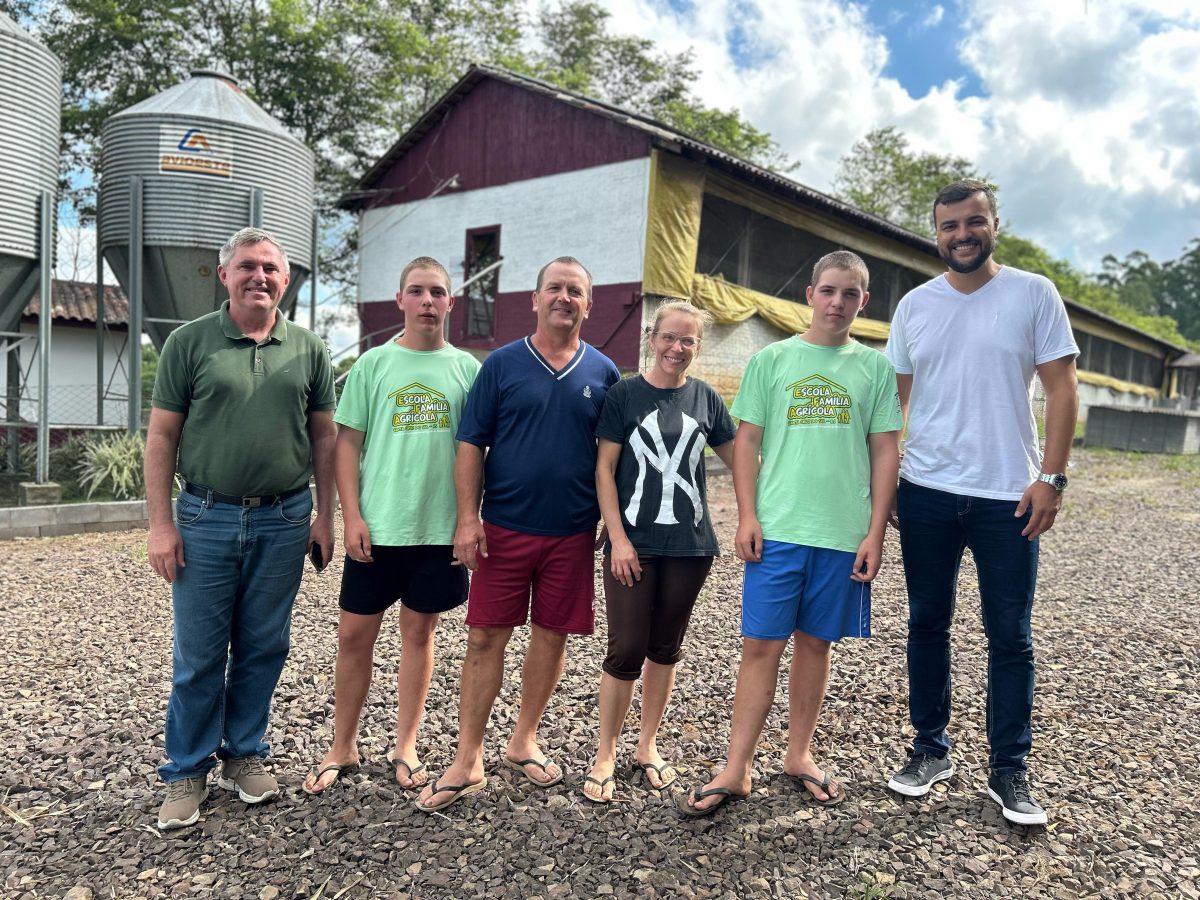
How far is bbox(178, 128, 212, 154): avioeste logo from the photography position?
31.9 ft

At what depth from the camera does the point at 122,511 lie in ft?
27.9

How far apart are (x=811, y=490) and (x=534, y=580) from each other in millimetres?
1080

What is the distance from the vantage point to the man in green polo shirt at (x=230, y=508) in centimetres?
285

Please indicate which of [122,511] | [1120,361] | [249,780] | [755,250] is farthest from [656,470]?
[1120,361]

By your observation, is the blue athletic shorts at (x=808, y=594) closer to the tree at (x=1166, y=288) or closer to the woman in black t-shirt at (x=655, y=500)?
the woman in black t-shirt at (x=655, y=500)

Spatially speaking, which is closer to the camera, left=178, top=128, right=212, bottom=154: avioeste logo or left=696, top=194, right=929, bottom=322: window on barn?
left=178, top=128, right=212, bottom=154: avioeste logo

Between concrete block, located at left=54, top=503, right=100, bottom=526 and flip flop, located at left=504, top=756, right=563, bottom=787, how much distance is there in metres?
6.93

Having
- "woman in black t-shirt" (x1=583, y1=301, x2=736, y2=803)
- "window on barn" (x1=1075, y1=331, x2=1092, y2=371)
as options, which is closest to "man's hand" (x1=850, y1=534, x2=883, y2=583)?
"woman in black t-shirt" (x1=583, y1=301, x2=736, y2=803)

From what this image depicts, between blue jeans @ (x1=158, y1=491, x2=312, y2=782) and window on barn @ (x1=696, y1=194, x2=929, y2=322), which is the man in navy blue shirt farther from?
window on barn @ (x1=696, y1=194, x2=929, y2=322)

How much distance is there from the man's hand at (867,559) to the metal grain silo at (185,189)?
923cm

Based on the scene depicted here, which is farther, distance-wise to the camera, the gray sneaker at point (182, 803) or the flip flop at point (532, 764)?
the flip flop at point (532, 764)

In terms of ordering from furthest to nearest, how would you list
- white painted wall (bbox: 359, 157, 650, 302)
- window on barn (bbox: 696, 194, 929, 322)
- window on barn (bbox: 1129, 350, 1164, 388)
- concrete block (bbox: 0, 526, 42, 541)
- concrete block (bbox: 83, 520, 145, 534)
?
window on barn (bbox: 1129, 350, 1164, 388)
window on barn (bbox: 696, 194, 929, 322)
white painted wall (bbox: 359, 157, 650, 302)
concrete block (bbox: 83, 520, 145, 534)
concrete block (bbox: 0, 526, 42, 541)

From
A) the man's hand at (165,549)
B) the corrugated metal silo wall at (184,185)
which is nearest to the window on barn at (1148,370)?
the corrugated metal silo wall at (184,185)

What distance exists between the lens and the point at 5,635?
499 centimetres
